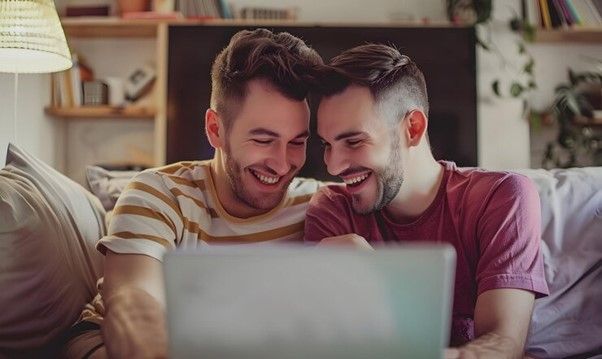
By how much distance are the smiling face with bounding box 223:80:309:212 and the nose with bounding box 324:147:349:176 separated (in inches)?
2.6

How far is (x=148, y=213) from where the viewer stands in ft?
3.79

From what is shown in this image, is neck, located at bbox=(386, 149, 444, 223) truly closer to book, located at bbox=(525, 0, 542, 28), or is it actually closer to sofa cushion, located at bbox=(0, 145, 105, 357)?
sofa cushion, located at bbox=(0, 145, 105, 357)

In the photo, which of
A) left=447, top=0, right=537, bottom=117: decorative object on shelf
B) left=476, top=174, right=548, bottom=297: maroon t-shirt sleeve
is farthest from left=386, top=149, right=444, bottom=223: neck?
left=447, top=0, right=537, bottom=117: decorative object on shelf

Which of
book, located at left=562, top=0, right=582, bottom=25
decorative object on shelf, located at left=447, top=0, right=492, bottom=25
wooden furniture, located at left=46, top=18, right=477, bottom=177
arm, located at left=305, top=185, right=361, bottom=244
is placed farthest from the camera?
book, located at left=562, top=0, right=582, bottom=25

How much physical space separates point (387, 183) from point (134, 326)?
483 millimetres

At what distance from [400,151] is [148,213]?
45cm

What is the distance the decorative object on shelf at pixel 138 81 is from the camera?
3.49 m

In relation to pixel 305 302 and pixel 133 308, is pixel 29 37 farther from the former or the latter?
pixel 305 302

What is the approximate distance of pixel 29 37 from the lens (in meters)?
1.73

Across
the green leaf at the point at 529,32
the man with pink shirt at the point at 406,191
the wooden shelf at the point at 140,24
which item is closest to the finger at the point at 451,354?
the man with pink shirt at the point at 406,191

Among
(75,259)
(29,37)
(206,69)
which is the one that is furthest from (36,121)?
(75,259)

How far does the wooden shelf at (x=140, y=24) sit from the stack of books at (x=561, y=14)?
43 centimetres

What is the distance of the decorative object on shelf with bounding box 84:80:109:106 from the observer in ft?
11.1

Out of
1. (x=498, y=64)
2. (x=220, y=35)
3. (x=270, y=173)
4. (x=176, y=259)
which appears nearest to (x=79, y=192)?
(x=270, y=173)
